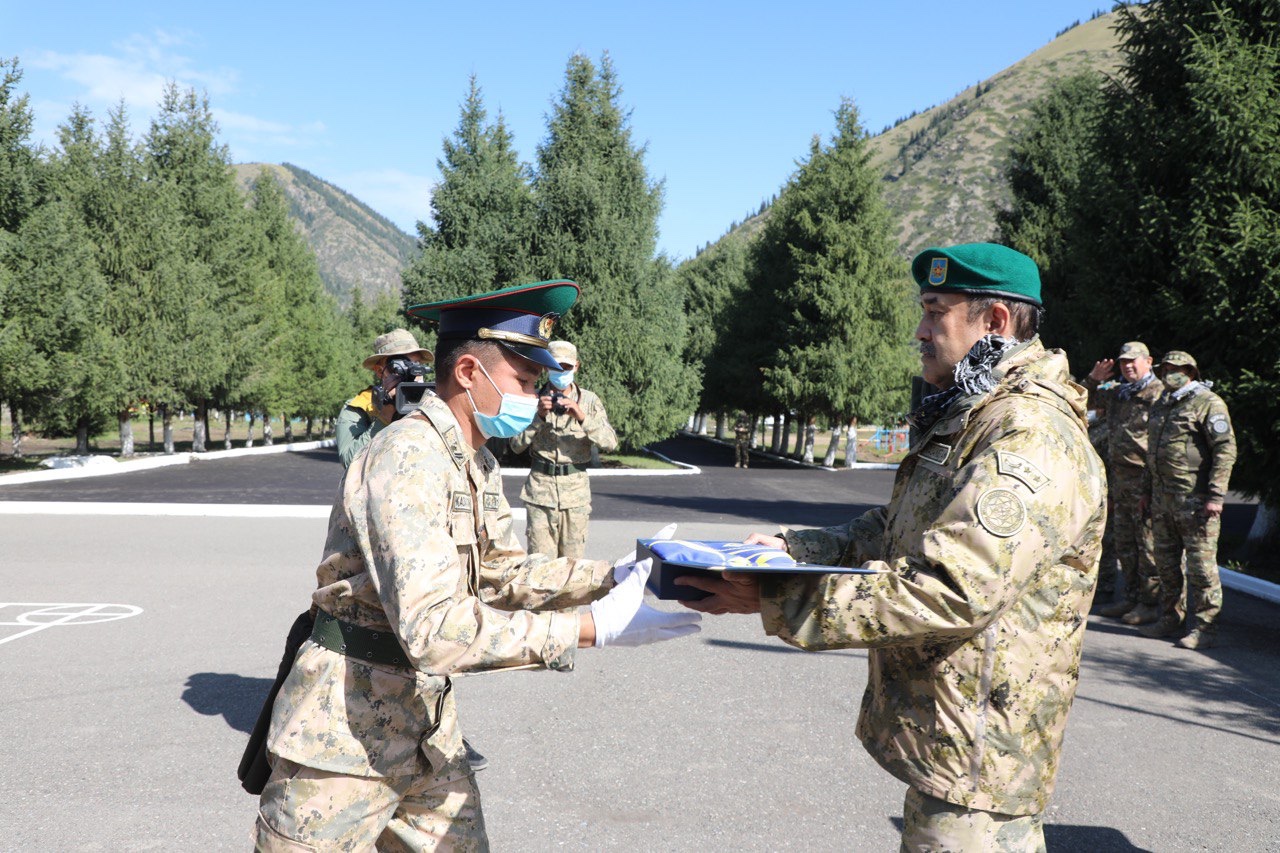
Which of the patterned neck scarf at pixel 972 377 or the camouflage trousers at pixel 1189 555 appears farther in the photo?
the camouflage trousers at pixel 1189 555

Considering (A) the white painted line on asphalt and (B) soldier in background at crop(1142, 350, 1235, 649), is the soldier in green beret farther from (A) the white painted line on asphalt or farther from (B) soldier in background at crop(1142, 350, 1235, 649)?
(A) the white painted line on asphalt

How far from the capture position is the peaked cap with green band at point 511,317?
2.54 m

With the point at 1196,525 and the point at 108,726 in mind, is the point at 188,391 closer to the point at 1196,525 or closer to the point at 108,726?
the point at 108,726

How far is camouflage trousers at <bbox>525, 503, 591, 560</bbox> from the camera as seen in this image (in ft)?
23.8

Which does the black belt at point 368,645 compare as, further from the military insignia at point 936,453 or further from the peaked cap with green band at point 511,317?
the military insignia at point 936,453

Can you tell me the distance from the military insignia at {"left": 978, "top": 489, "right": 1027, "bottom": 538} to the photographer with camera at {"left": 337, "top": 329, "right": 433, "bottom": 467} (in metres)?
3.83

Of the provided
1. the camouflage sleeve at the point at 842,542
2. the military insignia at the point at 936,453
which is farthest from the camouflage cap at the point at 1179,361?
the military insignia at the point at 936,453

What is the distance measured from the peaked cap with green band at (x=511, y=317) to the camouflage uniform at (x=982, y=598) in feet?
3.25

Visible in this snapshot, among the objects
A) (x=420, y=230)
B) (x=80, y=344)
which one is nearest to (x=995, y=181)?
(x=420, y=230)

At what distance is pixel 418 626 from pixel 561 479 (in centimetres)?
521

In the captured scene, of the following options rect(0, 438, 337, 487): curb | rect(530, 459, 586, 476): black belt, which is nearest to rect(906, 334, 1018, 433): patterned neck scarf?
rect(530, 459, 586, 476): black belt

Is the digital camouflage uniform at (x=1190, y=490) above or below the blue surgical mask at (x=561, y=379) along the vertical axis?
below

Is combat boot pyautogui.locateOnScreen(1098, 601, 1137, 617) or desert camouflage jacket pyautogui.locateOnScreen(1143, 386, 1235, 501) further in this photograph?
combat boot pyautogui.locateOnScreen(1098, 601, 1137, 617)

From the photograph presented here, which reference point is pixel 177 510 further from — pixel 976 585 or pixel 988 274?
pixel 976 585
